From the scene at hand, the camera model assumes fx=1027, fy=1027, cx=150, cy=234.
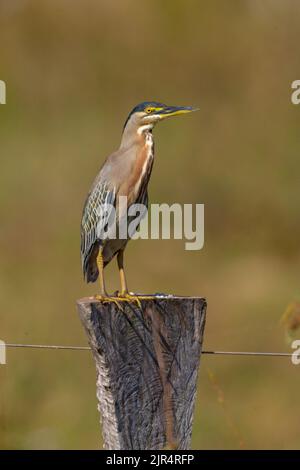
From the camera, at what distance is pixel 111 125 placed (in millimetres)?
9383

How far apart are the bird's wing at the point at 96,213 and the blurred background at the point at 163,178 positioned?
193 centimetres

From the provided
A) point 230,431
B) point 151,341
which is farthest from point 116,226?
point 230,431

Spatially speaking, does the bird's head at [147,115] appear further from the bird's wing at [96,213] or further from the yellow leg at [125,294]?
the yellow leg at [125,294]

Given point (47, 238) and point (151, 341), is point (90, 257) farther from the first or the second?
point (47, 238)

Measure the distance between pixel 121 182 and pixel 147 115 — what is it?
28 centimetres

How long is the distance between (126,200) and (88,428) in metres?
2.23

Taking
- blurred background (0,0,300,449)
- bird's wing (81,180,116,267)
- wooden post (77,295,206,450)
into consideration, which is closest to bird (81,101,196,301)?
bird's wing (81,180,116,267)

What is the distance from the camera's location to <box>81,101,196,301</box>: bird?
3.87 m

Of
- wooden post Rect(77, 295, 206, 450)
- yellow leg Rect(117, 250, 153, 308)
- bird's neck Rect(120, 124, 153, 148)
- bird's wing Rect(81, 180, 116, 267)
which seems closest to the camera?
wooden post Rect(77, 295, 206, 450)

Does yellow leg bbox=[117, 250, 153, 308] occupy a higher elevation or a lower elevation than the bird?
lower

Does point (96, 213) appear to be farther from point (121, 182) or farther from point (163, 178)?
point (163, 178)

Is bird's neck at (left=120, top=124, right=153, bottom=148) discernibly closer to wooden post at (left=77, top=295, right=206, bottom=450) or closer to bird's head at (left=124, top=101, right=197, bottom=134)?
bird's head at (left=124, top=101, right=197, bottom=134)

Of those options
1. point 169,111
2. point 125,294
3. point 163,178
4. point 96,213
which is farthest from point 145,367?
point 163,178

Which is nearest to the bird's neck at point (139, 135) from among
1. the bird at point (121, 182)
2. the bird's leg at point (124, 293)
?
the bird at point (121, 182)
